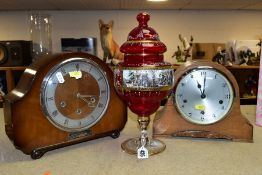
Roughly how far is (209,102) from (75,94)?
0.33m

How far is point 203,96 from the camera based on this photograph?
662mm

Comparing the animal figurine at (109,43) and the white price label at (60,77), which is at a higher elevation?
the animal figurine at (109,43)

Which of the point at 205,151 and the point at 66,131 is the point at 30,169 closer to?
the point at 66,131

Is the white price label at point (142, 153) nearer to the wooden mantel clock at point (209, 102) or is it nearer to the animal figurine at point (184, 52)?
the wooden mantel clock at point (209, 102)

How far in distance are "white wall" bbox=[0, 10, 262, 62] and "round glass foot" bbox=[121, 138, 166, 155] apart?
7.53ft

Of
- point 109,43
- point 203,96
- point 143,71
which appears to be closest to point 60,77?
point 143,71

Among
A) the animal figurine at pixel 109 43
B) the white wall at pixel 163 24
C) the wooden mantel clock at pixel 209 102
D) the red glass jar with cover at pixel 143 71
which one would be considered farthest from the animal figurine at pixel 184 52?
the red glass jar with cover at pixel 143 71

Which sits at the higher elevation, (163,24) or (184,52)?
(163,24)

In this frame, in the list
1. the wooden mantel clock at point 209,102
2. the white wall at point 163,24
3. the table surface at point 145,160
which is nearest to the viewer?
the table surface at point 145,160

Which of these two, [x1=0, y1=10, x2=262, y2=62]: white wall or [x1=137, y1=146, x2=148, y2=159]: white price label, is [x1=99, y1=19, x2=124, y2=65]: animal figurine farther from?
[x1=137, y1=146, x2=148, y2=159]: white price label

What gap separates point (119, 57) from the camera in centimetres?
247

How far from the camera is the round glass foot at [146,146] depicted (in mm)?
601

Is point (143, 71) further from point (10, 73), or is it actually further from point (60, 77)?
point (10, 73)

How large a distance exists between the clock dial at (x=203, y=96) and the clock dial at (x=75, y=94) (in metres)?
0.19
